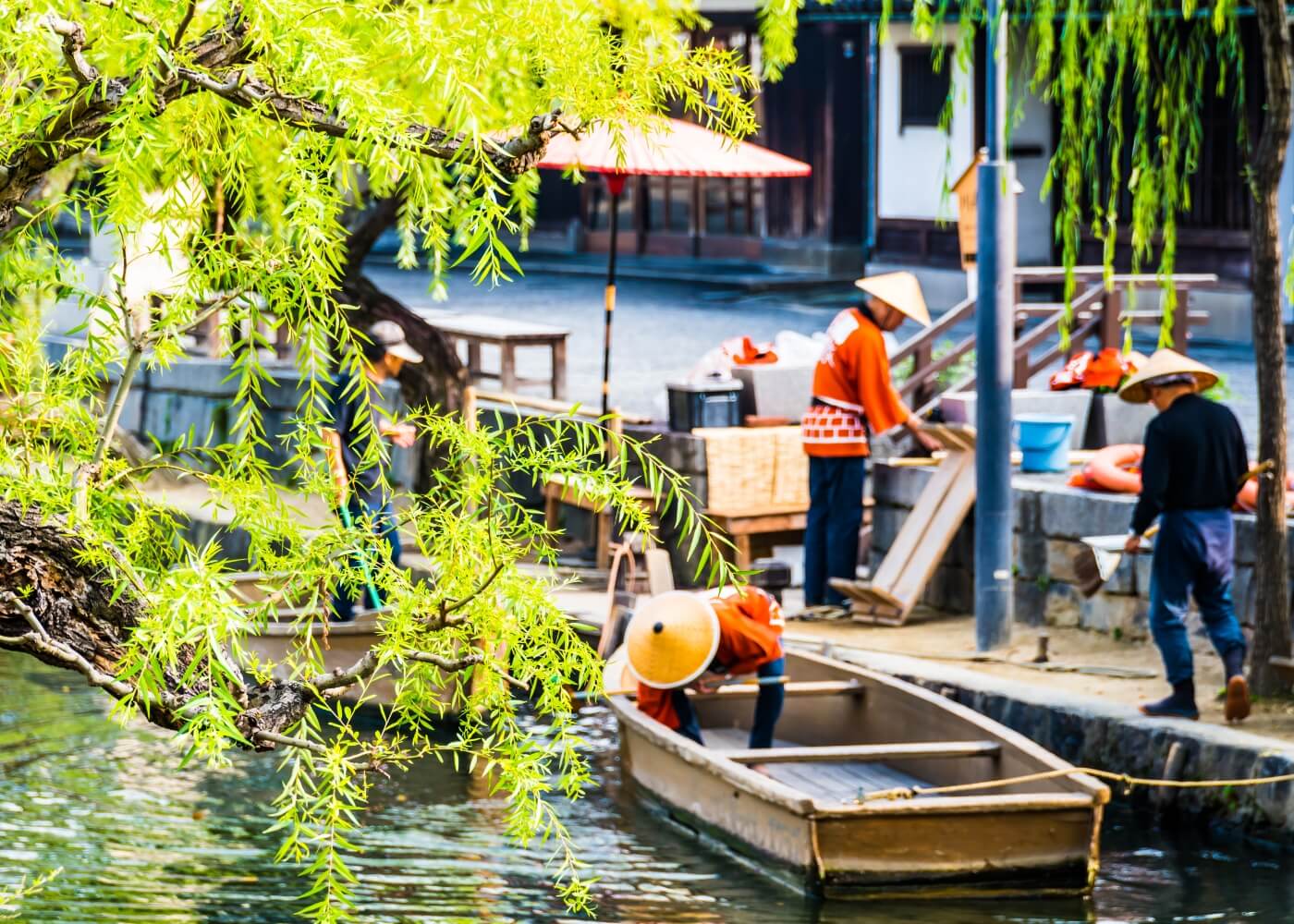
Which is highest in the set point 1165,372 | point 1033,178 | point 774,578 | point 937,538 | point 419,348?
point 1033,178

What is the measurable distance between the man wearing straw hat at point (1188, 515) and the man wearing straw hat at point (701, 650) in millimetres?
1710

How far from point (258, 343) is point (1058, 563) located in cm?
745

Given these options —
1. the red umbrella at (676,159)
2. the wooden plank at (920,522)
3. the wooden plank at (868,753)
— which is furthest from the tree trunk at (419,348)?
the wooden plank at (868,753)

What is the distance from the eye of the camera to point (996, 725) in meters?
8.99

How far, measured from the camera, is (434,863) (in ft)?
29.4

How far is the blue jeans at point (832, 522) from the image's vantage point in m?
12.1

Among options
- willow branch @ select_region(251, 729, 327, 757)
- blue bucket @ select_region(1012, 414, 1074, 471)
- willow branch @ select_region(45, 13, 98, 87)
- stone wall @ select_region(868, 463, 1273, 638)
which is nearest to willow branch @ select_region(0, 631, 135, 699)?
willow branch @ select_region(251, 729, 327, 757)

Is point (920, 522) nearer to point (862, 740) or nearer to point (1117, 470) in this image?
point (1117, 470)

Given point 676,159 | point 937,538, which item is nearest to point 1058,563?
point 937,538

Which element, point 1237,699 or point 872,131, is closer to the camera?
point 1237,699

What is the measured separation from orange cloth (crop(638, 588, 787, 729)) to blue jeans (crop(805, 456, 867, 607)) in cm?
272

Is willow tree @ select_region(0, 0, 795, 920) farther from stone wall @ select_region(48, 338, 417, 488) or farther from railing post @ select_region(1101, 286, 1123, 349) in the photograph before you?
Result: stone wall @ select_region(48, 338, 417, 488)

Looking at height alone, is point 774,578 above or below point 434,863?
above

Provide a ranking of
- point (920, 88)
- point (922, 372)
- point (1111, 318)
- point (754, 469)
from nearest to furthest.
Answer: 1. point (754, 469)
2. point (922, 372)
3. point (1111, 318)
4. point (920, 88)
